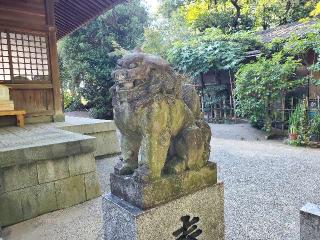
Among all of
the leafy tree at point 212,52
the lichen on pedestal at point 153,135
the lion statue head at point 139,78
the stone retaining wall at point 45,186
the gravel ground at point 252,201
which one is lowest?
the gravel ground at point 252,201

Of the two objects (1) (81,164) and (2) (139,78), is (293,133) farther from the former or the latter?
(2) (139,78)

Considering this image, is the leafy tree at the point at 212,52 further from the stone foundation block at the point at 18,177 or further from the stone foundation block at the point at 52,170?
the stone foundation block at the point at 18,177

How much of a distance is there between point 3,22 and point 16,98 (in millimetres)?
1786

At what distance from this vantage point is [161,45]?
48.6ft

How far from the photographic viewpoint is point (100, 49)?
15.7 m

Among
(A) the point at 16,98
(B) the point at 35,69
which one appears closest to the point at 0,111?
(A) the point at 16,98

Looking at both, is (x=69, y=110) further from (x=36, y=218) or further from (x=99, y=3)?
(x=36, y=218)

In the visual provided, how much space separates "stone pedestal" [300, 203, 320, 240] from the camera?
230 centimetres

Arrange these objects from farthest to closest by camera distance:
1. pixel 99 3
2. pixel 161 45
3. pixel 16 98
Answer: pixel 161 45 < pixel 99 3 < pixel 16 98

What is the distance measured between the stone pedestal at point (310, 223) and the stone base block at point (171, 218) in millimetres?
701

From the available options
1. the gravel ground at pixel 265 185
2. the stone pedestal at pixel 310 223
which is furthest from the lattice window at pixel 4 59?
the stone pedestal at pixel 310 223

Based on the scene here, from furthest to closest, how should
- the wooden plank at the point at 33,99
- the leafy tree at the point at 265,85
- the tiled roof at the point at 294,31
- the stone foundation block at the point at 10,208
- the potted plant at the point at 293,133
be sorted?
the tiled roof at the point at 294,31 → the leafy tree at the point at 265,85 → the potted plant at the point at 293,133 → the wooden plank at the point at 33,99 → the stone foundation block at the point at 10,208

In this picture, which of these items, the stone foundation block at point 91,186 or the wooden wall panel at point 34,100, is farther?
the wooden wall panel at point 34,100

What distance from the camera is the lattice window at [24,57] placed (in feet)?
21.5
